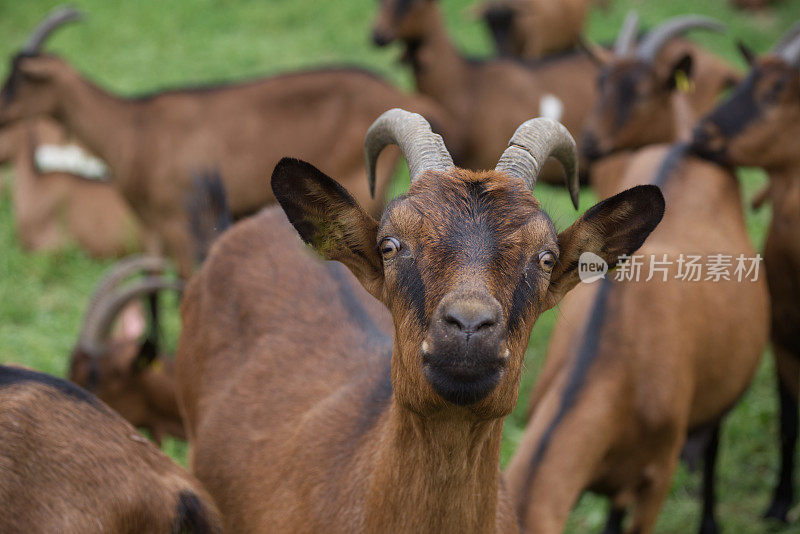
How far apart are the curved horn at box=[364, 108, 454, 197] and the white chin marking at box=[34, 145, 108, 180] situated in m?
5.54

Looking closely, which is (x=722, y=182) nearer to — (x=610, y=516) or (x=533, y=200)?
(x=610, y=516)

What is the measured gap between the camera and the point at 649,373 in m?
3.69

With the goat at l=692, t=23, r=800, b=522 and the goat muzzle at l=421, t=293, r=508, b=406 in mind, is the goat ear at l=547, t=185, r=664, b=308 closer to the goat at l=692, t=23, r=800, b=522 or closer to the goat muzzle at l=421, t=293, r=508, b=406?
the goat muzzle at l=421, t=293, r=508, b=406

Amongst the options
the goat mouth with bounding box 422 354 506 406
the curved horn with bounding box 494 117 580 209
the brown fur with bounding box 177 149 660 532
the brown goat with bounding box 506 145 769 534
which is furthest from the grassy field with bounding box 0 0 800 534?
the goat mouth with bounding box 422 354 506 406

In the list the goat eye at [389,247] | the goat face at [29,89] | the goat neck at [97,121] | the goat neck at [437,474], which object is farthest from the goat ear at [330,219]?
the goat face at [29,89]

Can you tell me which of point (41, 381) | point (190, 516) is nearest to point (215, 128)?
point (41, 381)

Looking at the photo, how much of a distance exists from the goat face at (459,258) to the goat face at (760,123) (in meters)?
2.53

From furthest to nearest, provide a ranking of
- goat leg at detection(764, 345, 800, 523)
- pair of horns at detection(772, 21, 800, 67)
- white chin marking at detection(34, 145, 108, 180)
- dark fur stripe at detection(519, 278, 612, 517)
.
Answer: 1. white chin marking at detection(34, 145, 108, 180)
2. pair of horns at detection(772, 21, 800, 67)
3. goat leg at detection(764, 345, 800, 523)
4. dark fur stripe at detection(519, 278, 612, 517)

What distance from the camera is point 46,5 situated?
1255 centimetres

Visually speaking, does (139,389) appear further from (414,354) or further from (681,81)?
(681,81)

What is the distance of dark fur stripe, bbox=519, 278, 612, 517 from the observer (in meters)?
3.28

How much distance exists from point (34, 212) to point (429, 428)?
5.84 meters

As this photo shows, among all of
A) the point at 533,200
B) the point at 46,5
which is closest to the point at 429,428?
the point at 533,200

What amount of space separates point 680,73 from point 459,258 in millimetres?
4208
